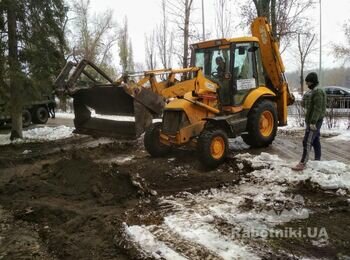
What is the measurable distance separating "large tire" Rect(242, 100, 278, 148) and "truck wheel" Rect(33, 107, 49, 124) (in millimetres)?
14751

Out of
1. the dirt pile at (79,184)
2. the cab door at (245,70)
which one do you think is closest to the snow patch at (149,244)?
the dirt pile at (79,184)

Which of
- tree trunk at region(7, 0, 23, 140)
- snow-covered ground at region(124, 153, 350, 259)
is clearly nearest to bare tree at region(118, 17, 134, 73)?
tree trunk at region(7, 0, 23, 140)

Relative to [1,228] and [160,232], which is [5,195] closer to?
[1,228]

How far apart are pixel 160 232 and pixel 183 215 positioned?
707mm

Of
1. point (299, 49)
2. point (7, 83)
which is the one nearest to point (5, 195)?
point (7, 83)

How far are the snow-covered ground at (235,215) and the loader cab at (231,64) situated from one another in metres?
2.21

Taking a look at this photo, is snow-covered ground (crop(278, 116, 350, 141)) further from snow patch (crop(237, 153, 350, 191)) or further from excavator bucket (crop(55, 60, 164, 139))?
excavator bucket (crop(55, 60, 164, 139))

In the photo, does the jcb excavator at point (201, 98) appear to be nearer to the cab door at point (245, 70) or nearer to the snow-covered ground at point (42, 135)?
the cab door at point (245, 70)

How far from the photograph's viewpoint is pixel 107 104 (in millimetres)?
9898

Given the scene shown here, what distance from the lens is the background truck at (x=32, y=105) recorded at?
13352 mm

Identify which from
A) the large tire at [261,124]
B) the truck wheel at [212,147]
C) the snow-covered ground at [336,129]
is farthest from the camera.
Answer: the snow-covered ground at [336,129]

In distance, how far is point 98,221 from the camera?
5727 millimetres

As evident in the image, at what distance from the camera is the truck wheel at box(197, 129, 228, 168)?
8461 mm

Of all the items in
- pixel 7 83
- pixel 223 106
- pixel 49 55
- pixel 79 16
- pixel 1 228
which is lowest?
pixel 1 228
